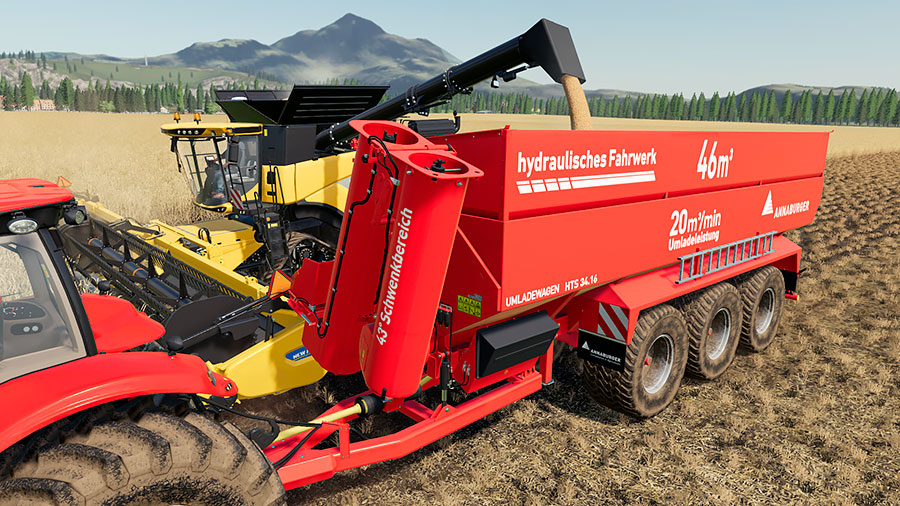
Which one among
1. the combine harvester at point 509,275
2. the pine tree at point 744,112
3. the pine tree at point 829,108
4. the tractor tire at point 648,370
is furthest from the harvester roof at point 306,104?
the pine tree at point 744,112

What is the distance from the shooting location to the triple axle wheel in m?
4.22

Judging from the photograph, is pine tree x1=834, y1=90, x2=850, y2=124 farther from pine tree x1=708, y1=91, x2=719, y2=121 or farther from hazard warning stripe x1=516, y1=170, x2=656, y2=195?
hazard warning stripe x1=516, y1=170, x2=656, y2=195

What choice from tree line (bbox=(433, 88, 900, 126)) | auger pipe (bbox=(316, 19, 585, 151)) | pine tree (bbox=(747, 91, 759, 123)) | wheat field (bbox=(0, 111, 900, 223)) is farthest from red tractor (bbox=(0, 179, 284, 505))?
pine tree (bbox=(747, 91, 759, 123))

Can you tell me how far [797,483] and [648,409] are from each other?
3.64 ft

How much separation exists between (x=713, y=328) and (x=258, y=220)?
5327mm

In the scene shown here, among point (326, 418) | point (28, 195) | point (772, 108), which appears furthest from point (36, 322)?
point (772, 108)

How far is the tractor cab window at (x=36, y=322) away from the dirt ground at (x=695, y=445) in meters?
1.90

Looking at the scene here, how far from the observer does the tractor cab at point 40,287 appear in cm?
198

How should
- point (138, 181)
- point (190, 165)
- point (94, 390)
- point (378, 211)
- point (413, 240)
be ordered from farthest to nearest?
point (138, 181), point (190, 165), point (378, 211), point (413, 240), point (94, 390)

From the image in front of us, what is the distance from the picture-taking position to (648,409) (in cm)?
444

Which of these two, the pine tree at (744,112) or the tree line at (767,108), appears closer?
the tree line at (767,108)

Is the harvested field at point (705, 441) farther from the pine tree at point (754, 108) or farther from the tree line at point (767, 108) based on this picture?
the pine tree at point (754, 108)

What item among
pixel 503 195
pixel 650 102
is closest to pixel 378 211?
pixel 503 195

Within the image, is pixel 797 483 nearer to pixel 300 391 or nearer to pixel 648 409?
pixel 648 409
